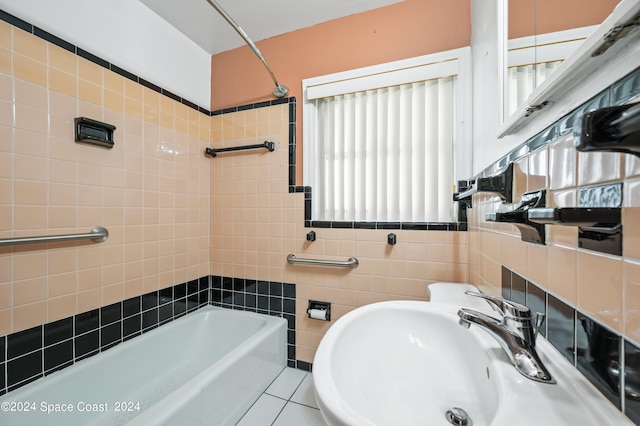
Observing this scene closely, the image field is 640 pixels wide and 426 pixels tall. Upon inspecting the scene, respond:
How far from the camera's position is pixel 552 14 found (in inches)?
21.7

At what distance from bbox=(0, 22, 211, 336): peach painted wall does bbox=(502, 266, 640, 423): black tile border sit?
6.15 ft

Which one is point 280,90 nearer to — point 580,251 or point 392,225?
point 392,225

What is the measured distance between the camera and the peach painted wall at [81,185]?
1034mm

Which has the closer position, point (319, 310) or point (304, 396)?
point (304, 396)

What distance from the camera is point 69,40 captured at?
3.94 feet

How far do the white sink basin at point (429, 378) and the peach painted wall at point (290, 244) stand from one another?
587 millimetres

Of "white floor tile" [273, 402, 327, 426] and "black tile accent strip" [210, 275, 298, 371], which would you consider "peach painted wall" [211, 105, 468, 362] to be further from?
"white floor tile" [273, 402, 327, 426]

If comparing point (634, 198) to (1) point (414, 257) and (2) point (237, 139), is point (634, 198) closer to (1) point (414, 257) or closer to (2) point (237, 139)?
(1) point (414, 257)

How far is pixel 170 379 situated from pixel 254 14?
7.84 ft

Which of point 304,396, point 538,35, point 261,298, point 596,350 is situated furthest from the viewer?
point 261,298

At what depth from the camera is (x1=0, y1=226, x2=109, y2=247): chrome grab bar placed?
3.21ft

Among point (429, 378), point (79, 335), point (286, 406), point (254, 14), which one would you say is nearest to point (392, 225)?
point (429, 378)

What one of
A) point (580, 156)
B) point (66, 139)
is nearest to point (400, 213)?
point (580, 156)

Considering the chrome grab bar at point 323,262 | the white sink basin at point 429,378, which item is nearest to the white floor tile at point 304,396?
the chrome grab bar at point 323,262
